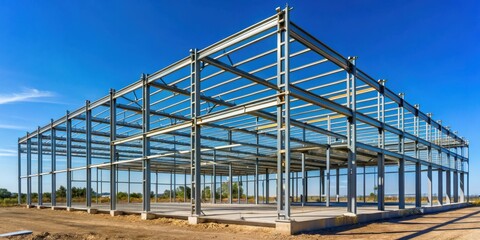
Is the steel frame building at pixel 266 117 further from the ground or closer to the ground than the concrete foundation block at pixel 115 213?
further from the ground

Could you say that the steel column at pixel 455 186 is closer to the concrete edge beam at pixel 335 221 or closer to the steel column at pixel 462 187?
the steel column at pixel 462 187

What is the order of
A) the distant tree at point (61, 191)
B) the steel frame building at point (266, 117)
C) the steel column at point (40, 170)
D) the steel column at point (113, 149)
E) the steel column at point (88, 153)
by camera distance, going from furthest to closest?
the distant tree at point (61, 191) → the steel column at point (40, 170) → the steel column at point (88, 153) → the steel column at point (113, 149) → the steel frame building at point (266, 117)

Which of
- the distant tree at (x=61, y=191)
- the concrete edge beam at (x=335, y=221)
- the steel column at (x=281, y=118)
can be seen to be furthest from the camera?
the distant tree at (x=61, y=191)

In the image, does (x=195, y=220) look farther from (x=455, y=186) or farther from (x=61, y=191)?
(x=61, y=191)

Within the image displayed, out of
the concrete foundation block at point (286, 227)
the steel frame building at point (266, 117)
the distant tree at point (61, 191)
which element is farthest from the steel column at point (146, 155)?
the distant tree at point (61, 191)

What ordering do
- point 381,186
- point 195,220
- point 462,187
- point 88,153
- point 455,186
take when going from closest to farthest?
point 195,220, point 381,186, point 88,153, point 455,186, point 462,187

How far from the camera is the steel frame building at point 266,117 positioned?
643 inches

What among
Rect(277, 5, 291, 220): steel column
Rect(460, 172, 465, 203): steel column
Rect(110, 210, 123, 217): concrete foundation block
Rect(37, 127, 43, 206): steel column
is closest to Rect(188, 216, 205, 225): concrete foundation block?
Rect(277, 5, 291, 220): steel column

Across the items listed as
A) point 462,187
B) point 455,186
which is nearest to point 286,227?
point 455,186

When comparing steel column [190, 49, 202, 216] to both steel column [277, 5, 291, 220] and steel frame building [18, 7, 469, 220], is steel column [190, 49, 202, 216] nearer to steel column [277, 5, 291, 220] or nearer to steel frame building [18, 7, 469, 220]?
steel frame building [18, 7, 469, 220]

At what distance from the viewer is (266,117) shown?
19.9m

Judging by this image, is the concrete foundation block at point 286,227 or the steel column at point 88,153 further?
the steel column at point 88,153

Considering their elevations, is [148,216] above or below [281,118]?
below

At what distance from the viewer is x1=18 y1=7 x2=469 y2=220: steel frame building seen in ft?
53.6
